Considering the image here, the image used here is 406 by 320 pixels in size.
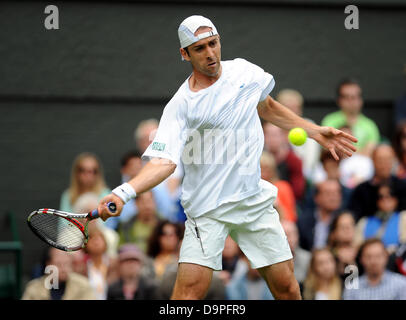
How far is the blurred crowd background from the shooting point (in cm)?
880

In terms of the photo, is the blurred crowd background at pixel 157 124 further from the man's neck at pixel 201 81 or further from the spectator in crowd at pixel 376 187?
the man's neck at pixel 201 81

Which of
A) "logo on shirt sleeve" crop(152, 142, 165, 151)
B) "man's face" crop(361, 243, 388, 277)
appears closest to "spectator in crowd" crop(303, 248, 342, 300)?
"man's face" crop(361, 243, 388, 277)

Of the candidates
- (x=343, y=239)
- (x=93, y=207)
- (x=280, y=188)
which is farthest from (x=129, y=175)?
(x=343, y=239)

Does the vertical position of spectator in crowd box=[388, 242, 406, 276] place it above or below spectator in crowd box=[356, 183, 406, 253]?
below

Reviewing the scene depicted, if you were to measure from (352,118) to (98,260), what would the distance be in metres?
3.34

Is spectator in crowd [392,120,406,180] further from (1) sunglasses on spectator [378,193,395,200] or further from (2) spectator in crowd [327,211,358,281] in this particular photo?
(2) spectator in crowd [327,211,358,281]

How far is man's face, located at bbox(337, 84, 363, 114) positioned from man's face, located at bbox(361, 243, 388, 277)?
2162 millimetres

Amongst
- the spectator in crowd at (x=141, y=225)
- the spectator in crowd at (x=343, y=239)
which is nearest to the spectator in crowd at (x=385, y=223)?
Result: the spectator in crowd at (x=343, y=239)

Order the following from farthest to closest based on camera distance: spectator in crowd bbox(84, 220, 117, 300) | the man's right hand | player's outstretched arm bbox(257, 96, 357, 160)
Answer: spectator in crowd bbox(84, 220, 117, 300), player's outstretched arm bbox(257, 96, 357, 160), the man's right hand

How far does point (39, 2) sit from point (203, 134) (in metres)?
4.95

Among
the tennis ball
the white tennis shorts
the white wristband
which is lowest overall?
the white tennis shorts

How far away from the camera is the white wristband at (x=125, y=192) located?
18.6 feet

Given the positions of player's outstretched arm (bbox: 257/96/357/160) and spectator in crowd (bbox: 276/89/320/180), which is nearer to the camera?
player's outstretched arm (bbox: 257/96/357/160)
